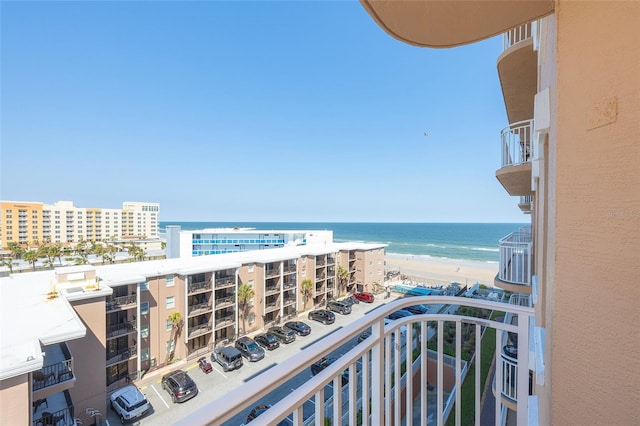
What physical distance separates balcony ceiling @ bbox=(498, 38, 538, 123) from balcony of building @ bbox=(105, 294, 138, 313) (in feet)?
36.6

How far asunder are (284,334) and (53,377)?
23.4 feet

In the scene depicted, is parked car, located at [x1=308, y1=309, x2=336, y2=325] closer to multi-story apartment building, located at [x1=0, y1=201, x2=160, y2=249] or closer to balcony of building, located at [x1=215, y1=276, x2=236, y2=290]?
balcony of building, located at [x1=215, y1=276, x2=236, y2=290]

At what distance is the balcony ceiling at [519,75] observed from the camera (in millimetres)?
3119

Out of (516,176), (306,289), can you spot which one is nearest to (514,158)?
(516,176)

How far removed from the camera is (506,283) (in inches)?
188

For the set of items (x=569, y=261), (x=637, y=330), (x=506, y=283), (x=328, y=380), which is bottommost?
(x=506, y=283)

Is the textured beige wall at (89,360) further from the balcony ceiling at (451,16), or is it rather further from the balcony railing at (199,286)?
the balcony ceiling at (451,16)

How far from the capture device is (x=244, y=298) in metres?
12.1

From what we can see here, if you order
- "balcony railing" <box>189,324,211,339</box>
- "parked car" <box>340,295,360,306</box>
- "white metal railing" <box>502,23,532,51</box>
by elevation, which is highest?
"white metal railing" <box>502,23,532,51</box>

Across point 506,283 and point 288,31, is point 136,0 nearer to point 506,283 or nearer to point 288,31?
point 288,31

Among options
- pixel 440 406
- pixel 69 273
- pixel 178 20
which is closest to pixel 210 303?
pixel 69 273

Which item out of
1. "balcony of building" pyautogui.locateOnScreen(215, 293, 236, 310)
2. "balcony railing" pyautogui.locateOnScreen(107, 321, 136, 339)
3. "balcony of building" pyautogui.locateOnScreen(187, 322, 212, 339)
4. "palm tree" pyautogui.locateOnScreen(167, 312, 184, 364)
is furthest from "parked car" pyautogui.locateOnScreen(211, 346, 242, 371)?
"balcony railing" pyautogui.locateOnScreen(107, 321, 136, 339)

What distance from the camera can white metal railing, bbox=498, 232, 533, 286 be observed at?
459 centimetres

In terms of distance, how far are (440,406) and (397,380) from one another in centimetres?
52
